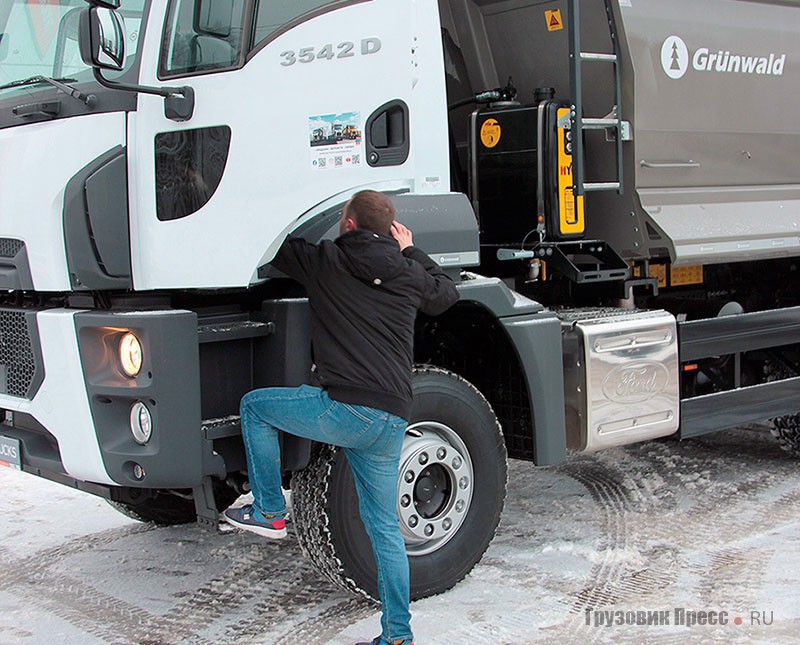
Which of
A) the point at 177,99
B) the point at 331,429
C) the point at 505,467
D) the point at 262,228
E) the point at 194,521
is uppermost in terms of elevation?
the point at 177,99

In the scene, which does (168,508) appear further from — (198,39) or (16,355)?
(198,39)

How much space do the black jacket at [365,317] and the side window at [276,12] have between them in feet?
3.14

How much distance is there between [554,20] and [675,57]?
2.25ft

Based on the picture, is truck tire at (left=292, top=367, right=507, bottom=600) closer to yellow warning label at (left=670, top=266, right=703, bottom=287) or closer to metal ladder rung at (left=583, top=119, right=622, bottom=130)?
metal ladder rung at (left=583, top=119, right=622, bottom=130)

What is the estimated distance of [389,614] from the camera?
13.1 ft

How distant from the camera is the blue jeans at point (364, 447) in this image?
3.97 meters

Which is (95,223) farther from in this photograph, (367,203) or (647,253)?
(647,253)

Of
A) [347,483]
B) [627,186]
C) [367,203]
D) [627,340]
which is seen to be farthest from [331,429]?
[627,186]

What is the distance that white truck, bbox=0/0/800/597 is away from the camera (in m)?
4.25

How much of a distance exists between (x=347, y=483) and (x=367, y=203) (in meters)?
1.24

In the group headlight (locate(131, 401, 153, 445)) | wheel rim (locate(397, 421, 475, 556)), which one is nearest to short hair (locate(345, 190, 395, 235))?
wheel rim (locate(397, 421, 475, 556))

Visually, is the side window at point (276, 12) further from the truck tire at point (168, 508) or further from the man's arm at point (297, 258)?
the truck tire at point (168, 508)

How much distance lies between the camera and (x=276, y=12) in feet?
14.3

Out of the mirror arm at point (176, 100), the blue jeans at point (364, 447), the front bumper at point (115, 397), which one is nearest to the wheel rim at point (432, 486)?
the blue jeans at point (364, 447)
